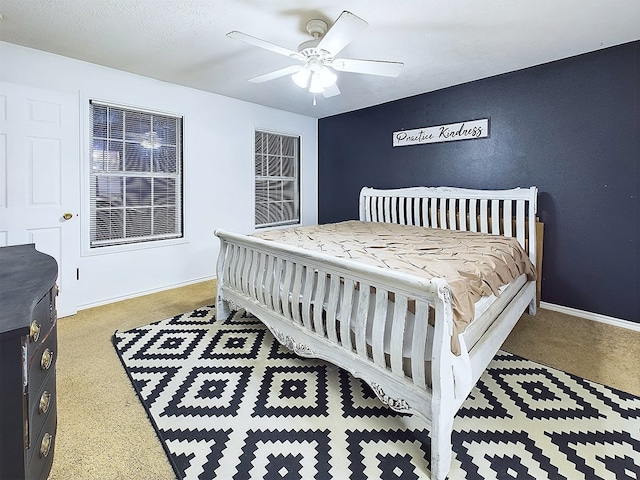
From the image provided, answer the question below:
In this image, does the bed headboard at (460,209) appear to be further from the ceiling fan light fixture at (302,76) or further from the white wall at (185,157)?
the ceiling fan light fixture at (302,76)

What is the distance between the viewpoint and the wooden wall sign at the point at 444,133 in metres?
3.67

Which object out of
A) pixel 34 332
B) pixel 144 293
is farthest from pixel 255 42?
pixel 144 293

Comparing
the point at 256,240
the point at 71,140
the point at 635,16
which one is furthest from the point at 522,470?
the point at 71,140

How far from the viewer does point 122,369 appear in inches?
88.3

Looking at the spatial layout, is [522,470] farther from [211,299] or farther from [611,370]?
[211,299]

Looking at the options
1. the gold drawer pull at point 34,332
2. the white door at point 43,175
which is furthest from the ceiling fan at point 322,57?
the white door at point 43,175

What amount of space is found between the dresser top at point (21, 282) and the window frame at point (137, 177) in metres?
1.87

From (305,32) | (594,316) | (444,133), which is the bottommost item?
(594,316)

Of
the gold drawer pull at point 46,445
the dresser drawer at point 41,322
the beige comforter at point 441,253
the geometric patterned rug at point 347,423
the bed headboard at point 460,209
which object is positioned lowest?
Result: the geometric patterned rug at point 347,423

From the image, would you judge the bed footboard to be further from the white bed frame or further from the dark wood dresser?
the dark wood dresser

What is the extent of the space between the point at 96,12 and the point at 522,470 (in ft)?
11.6

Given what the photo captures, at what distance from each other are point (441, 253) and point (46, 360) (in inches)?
82.2

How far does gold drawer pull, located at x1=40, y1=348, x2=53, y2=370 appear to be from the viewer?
1.10 metres

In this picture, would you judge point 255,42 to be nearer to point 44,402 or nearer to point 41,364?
point 41,364
